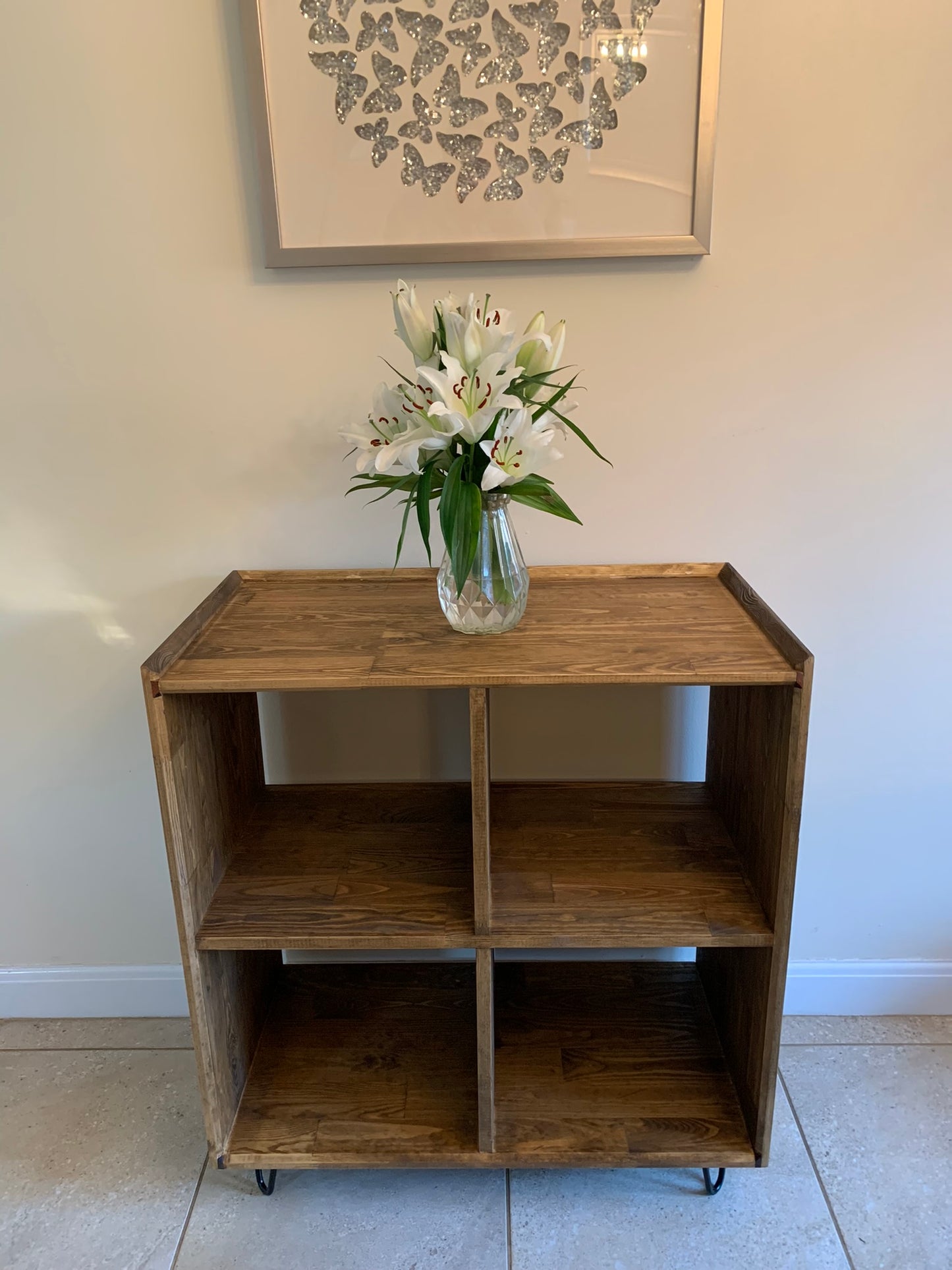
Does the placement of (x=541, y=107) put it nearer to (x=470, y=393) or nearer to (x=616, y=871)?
(x=470, y=393)

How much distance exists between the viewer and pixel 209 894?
1383 millimetres

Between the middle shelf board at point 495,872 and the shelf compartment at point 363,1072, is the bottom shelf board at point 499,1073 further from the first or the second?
Answer: the middle shelf board at point 495,872

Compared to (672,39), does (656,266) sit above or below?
below

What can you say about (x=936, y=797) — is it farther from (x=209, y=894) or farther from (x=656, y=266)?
(x=209, y=894)

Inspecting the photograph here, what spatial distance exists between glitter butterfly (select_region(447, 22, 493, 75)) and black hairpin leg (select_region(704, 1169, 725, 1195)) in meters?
1.78

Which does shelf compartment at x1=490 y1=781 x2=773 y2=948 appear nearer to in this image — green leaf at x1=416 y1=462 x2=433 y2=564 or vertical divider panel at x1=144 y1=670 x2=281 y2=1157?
vertical divider panel at x1=144 y1=670 x2=281 y2=1157

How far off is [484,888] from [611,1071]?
0.51 metres

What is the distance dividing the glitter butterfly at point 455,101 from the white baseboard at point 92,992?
1664 millimetres

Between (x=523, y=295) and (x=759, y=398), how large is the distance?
43cm

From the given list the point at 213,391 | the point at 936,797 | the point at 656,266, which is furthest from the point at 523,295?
the point at 936,797

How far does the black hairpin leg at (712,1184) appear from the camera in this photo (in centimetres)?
147

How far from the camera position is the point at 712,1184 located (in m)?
1.49

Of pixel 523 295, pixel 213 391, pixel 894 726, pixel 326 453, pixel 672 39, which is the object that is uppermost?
pixel 672 39

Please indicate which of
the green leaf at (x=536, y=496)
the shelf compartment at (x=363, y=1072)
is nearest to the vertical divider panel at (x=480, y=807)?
the green leaf at (x=536, y=496)
